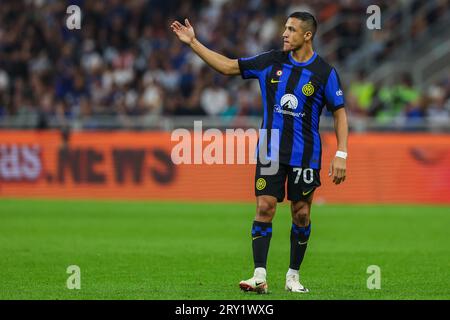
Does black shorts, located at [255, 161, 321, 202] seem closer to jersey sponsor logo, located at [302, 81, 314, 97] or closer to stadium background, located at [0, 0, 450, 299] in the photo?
jersey sponsor logo, located at [302, 81, 314, 97]

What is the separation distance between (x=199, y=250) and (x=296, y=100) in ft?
14.8

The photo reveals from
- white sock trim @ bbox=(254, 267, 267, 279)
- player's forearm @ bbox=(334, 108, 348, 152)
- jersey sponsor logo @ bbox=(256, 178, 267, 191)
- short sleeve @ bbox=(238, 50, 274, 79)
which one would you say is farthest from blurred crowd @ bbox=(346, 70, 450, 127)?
white sock trim @ bbox=(254, 267, 267, 279)

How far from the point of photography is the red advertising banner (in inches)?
882

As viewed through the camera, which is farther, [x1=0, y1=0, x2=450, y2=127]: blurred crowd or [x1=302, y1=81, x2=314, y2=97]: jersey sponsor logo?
[x1=0, y1=0, x2=450, y2=127]: blurred crowd

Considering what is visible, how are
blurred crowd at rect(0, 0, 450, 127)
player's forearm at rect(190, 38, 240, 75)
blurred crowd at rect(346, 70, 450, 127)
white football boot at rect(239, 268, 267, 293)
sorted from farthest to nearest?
blurred crowd at rect(0, 0, 450, 127) → blurred crowd at rect(346, 70, 450, 127) → player's forearm at rect(190, 38, 240, 75) → white football boot at rect(239, 268, 267, 293)

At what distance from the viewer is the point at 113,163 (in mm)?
22859

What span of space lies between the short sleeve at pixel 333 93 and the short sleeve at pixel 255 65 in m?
0.58

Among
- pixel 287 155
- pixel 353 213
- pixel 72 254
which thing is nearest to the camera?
pixel 287 155

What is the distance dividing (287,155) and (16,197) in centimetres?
1430

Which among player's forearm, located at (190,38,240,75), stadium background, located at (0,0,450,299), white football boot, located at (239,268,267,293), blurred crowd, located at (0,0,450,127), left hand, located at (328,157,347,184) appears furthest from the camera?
blurred crowd, located at (0,0,450,127)

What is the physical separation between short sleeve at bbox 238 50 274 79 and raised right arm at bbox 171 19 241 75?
0.06 meters

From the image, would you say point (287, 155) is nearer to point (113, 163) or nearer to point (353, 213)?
point (353, 213)

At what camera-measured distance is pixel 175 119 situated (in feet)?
78.5
